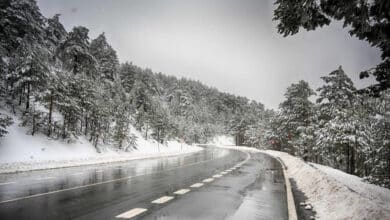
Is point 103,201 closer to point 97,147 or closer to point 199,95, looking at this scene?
point 97,147

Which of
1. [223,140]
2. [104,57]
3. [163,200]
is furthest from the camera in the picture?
[223,140]

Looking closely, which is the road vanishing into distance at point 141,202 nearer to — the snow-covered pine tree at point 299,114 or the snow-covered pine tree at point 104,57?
the snow-covered pine tree at point 299,114

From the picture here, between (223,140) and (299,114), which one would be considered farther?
(223,140)

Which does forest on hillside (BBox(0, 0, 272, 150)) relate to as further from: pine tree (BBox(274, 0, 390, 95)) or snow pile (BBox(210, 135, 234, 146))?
snow pile (BBox(210, 135, 234, 146))

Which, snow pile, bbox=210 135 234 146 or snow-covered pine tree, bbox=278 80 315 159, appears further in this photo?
snow pile, bbox=210 135 234 146

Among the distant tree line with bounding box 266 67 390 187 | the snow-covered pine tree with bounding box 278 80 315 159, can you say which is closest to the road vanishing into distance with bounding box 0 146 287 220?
the distant tree line with bounding box 266 67 390 187

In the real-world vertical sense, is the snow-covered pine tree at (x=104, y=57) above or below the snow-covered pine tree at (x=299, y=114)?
above

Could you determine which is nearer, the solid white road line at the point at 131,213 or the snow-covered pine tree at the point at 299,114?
the solid white road line at the point at 131,213

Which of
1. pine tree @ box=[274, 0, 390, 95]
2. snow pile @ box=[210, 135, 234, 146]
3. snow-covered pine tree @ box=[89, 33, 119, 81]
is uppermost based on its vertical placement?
snow-covered pine tree @ box=[89, 33, 119, 81]

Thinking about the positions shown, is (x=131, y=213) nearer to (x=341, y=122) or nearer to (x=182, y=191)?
(x=182, y=191)

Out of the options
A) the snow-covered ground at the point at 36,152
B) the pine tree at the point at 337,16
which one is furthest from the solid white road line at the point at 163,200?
the snow-covered ground at the point at 36,152

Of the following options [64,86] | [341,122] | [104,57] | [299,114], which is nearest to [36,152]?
[64,86]

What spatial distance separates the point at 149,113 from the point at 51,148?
1301 inches

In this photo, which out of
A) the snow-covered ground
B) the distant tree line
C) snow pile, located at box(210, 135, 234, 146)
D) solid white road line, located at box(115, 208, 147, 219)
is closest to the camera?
solid white road line, located at box(115, 208, 147, 219)
